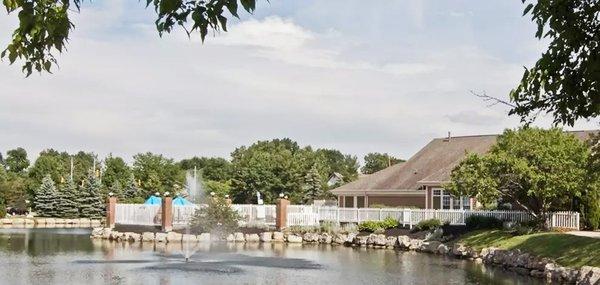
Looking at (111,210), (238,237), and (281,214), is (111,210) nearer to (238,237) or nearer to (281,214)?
(238,237)

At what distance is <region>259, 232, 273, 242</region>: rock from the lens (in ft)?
126

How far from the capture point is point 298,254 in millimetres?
29812

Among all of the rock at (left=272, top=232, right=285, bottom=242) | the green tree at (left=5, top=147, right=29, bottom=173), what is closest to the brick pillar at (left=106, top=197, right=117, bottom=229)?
the rock at (left=272, top=232, right=285, bottom=242)

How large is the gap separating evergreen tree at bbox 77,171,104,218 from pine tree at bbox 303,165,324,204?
19214 mm

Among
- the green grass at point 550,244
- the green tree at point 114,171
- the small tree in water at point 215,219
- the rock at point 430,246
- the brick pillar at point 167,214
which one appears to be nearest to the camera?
the green grass at point 550,244

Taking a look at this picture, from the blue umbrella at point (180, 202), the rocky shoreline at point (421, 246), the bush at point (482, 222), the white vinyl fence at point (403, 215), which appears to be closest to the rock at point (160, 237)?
the rocky shoreline at point (421, 246)

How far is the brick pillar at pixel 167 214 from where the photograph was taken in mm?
39562

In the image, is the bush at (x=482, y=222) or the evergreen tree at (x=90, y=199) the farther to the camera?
the evergreen tree at (x=90, y=199)

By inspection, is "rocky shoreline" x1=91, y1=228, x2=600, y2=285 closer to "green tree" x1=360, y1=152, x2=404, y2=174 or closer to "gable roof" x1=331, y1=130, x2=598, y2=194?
"gable roof" x1=331, y1=130, x2=598, y2=194

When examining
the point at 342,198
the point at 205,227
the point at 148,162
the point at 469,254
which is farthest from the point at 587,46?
the point at 148,162

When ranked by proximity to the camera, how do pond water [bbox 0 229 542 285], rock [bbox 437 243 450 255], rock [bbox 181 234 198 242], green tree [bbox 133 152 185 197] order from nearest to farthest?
1. pond water [bbox 0 229 542 285]
2. rock [bbox 437 243 450 255]
3. rock [bbox 181 234 198 242]
4. green tree [bbox 133 152 185 197]

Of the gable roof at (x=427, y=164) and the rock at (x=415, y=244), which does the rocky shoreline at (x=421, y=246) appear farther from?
the gable roof at (x=427, y=164)

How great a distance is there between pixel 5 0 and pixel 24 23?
0.99 feet

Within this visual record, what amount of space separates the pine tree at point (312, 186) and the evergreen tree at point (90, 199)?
63.0ft
